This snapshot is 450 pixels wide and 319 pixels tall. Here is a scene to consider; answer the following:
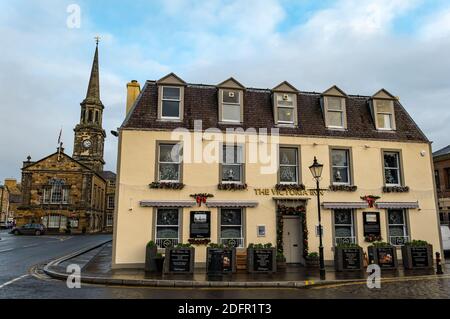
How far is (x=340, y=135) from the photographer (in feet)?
61.8

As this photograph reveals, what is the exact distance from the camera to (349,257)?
608 inches

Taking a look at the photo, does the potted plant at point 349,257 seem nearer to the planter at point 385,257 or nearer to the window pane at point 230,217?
the planter at point 385,257

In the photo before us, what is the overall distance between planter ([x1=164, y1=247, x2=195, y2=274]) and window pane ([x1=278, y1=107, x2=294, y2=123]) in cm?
853

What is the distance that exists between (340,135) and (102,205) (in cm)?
6732

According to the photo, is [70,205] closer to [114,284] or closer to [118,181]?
[118,181]

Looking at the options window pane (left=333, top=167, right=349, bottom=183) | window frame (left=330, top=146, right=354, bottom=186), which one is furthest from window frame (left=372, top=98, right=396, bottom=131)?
window pane (left=333, top=167, right=349, bottom=183)

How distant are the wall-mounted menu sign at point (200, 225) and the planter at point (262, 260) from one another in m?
2.53

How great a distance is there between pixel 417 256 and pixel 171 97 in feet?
45.0

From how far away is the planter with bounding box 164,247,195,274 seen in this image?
1423 cm

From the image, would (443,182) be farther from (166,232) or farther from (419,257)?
→ (166,232)

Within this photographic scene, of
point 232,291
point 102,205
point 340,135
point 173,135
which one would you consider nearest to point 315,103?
point 340,135
